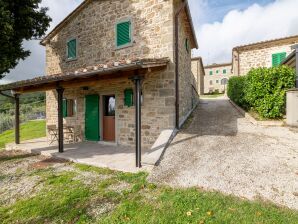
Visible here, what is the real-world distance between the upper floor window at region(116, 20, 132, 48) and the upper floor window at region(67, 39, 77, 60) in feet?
9.96

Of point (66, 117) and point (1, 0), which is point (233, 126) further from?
A: point (1, 0)

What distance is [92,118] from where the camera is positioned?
923 cm

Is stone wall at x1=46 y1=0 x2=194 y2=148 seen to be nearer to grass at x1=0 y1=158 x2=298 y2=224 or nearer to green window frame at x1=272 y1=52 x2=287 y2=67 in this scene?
grass at x1=0 y1=158 x2=298 y2=224

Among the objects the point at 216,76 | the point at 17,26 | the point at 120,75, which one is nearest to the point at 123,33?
the point at 120,75

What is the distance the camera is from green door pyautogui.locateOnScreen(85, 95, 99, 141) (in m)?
9.05

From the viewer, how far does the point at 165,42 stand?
7.25 meters

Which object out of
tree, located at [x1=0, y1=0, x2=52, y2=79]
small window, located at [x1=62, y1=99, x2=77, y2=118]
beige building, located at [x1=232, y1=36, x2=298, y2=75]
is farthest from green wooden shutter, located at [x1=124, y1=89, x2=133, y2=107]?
beige building, located at [x1=232, y1=36, x2=298, y2=75]

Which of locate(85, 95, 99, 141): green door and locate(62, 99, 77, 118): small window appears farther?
locate(62, 99, 77, 118): small window

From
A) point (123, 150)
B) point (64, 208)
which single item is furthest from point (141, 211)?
point (123, 150)

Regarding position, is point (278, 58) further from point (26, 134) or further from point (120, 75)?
point (26, 134)

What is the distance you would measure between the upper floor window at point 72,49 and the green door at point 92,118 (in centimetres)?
269

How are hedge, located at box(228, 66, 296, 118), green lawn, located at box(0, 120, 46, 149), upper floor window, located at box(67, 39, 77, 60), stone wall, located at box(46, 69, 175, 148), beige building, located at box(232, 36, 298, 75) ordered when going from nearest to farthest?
stone wall, located at box(46, 69, 175, 148), hedge, located at box(228, 66, 296, 118), upper floor window, located at box(67, 39, 77, 60), green lawn, located at box(0, 120, 46, 149), beige building, located at box(232, 36, 298, 75)

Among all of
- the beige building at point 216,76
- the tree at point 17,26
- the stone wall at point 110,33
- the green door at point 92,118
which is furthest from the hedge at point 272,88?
the beige building at point 216,76

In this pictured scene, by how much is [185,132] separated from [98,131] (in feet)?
13.6
